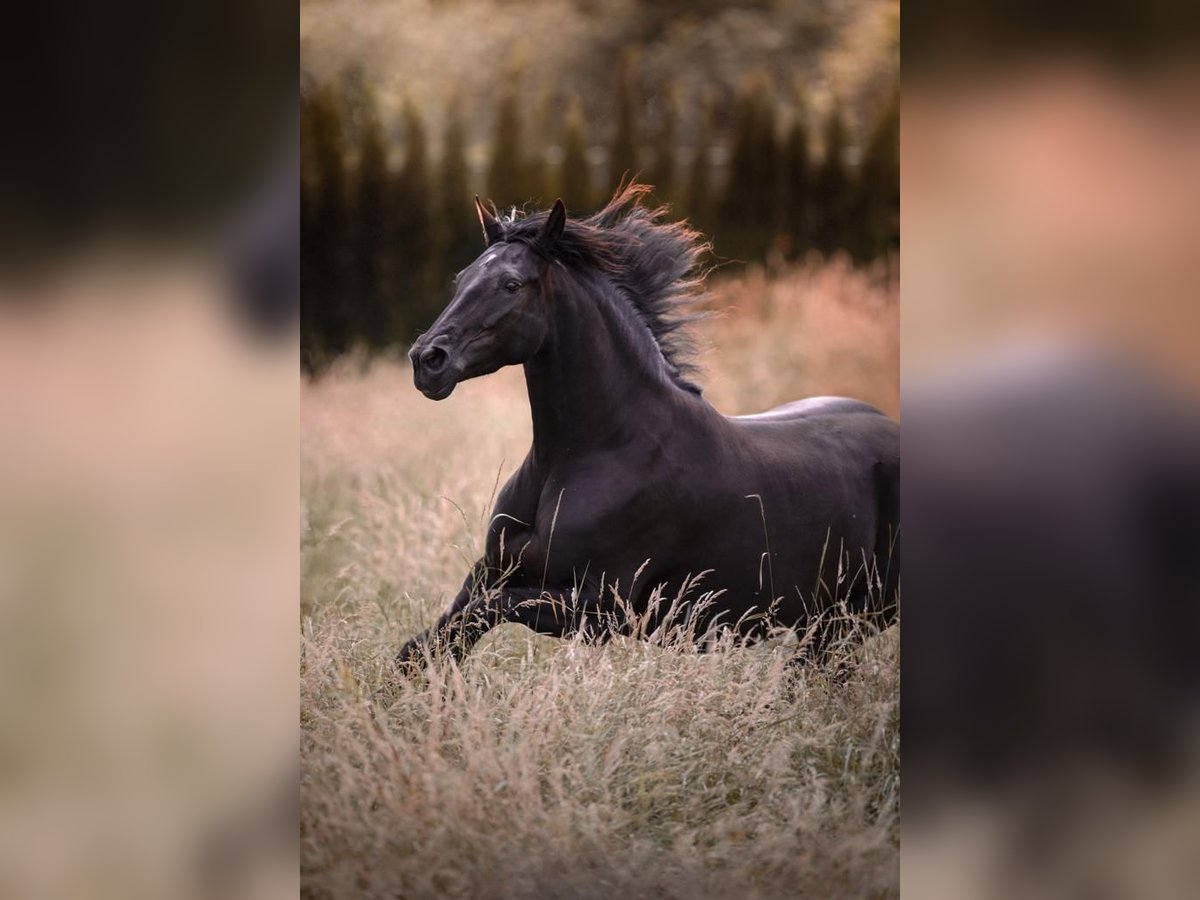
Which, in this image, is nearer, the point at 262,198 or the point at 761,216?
the point at 262,198

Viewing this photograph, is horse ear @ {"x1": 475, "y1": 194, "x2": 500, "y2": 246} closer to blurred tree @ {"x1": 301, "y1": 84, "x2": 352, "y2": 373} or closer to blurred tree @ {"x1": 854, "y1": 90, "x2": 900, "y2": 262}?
blurred tree @ {"x1": 301, "y1": 84, "x2": 352, "y2": 373}

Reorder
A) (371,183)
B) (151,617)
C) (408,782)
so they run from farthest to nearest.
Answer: (371,183), (408,782), (151,617)

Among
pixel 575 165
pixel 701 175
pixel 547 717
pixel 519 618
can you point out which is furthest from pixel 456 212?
pixel 547 717

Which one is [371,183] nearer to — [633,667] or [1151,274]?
[633,667]

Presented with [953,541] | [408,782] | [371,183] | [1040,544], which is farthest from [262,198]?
[1040,544]

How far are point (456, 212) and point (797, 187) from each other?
1119 mm

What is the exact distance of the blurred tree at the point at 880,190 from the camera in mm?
3867

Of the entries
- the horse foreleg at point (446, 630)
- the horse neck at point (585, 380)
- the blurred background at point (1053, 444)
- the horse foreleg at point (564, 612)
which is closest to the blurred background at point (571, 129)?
the horse neck at point (585, 380)

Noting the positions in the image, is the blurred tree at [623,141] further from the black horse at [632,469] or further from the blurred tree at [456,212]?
the blurred tree at [456,212]

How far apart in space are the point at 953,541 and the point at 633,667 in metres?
1.06

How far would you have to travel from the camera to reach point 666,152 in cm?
→ 398

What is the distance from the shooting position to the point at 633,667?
3.83 metres

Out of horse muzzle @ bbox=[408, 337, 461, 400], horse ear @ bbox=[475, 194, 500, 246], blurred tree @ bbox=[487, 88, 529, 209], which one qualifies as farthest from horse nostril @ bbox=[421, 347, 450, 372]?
blurred tree @ bbox=[487, 88, 529, 209]

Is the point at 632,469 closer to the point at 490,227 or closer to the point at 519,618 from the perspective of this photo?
the point at 519,618
